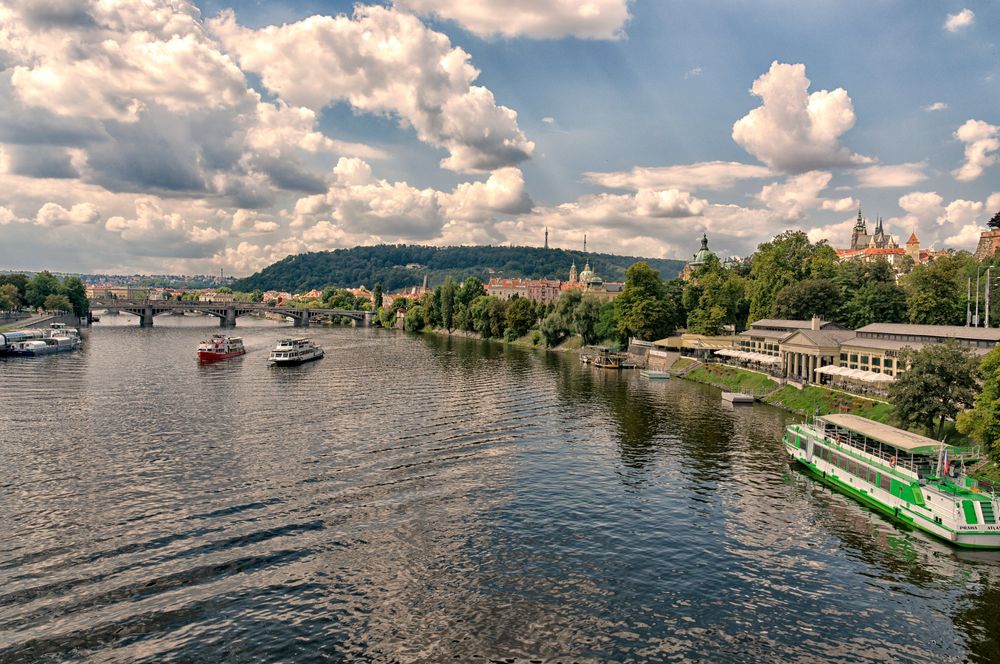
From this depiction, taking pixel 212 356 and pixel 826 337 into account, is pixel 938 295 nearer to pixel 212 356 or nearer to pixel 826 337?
pixel 826 337

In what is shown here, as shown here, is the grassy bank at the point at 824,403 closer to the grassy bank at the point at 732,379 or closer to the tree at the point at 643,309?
the grassy bank at the point at 732,379

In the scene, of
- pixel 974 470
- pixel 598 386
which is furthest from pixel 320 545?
pixel 598 386

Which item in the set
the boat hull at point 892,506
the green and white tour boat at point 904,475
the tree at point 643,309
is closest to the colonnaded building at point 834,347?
the tree at point 643,309

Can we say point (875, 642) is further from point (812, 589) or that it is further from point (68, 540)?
point (68, 540)

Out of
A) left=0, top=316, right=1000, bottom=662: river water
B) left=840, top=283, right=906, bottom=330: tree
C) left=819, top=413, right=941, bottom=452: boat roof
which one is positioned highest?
left=840, top=283, right=906, bottom=330: tree

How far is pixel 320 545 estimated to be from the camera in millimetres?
37531

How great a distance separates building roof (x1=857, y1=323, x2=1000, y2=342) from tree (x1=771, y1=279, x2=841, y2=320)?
104 ft

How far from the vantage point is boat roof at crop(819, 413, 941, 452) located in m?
47.4

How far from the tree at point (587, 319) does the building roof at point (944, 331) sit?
77.7 meters

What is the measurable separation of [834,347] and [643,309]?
196 ft

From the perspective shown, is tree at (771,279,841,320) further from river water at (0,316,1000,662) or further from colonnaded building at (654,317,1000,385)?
river water at (0,316,1000,662)

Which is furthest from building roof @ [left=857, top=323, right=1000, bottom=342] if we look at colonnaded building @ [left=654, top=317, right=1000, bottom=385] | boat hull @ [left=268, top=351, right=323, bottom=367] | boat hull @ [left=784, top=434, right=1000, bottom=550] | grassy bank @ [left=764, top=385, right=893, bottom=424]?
boat hull @ [left=268, top=351, right=323, bottom=367]

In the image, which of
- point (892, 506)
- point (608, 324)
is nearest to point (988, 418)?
point (892, 506)

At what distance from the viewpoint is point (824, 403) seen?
8188 centimetres
